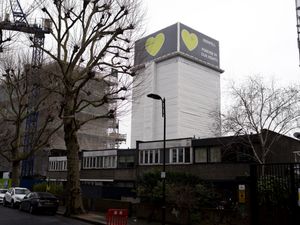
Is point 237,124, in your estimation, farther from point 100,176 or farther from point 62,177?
point 62,177

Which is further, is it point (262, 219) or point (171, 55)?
point (171, 55)

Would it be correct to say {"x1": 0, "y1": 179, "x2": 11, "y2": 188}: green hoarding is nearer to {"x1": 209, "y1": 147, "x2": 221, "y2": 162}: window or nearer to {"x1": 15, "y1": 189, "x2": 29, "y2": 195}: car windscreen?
{"x1": 15, "y1": 189, "x2": 29, "y2": 195}: car windscreen

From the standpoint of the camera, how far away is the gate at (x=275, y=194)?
13781 millimetres

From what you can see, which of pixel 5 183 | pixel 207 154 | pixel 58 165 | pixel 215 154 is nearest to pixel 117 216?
pixel 215 154

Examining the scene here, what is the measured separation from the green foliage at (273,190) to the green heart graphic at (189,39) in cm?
11017

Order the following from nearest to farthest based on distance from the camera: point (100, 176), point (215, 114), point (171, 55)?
point (215, 114) < point (100, 176) < point (171, 55)

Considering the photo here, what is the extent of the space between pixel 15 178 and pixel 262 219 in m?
30.3

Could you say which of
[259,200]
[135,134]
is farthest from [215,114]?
[135,134]

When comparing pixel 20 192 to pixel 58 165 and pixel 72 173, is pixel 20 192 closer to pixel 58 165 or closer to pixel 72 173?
pixel 72 173

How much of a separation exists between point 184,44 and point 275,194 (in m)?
112

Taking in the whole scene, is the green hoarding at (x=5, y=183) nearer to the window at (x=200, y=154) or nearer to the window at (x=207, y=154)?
the window at (x=200, y=154)

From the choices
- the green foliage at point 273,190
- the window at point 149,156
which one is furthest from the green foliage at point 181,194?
the window at point 149,156

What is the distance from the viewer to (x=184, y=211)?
Result: 64.7 ft

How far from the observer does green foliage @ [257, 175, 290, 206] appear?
14.5 m
